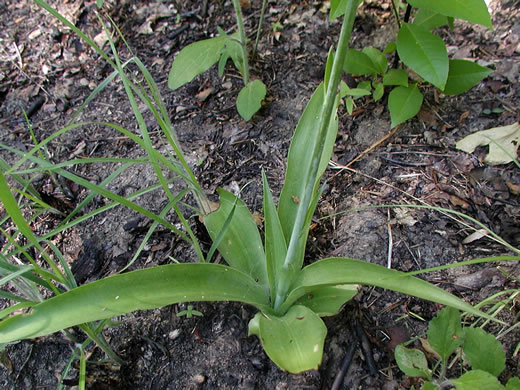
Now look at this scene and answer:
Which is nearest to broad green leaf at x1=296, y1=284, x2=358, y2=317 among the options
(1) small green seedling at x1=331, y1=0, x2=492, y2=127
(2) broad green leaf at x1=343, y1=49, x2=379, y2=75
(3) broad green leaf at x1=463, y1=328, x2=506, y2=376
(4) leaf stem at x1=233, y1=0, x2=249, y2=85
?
(3) broad green leaf at x1=463, y1=328, x2=506, y2=376

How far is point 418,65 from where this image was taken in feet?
5.08

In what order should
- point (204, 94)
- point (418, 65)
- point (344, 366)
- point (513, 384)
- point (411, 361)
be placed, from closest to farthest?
1. point (513, 384)
2. point (411, 361)
3. point (344, 366)
4. point (418, 65)
5. point (204, 94)

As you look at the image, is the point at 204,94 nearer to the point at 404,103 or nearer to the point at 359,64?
the point at 359,64

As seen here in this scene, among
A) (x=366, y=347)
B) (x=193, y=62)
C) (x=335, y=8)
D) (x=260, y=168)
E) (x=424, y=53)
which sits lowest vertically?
(x=366, y=347)

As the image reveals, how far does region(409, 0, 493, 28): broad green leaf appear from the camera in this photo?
127cm

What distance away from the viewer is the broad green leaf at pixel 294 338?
1.04 m

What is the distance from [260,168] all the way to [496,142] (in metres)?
1.01

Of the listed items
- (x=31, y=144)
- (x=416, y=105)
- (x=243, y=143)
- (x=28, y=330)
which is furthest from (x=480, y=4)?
(x=31, y=144)

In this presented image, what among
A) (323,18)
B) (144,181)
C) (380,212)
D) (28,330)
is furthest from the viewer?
(323,18)

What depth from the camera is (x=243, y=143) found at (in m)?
1.92

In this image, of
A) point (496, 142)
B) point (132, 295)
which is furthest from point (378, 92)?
point (132, 295)

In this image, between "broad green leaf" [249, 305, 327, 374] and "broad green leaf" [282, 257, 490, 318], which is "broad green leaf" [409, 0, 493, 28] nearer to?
"broad green leaf" [282, 257, 490, 318]

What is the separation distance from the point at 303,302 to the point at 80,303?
668mm

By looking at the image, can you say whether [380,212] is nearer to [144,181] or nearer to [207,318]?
[207,318]
